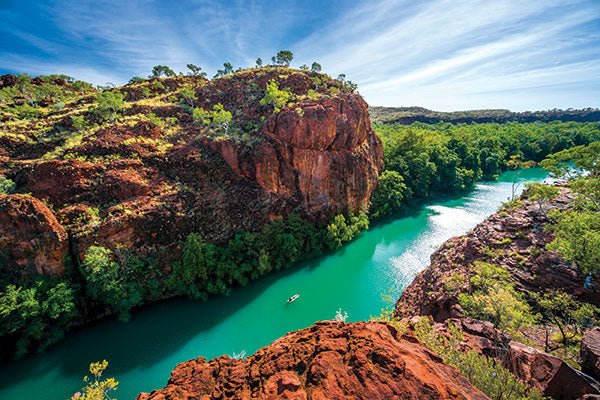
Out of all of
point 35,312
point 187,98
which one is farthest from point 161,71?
point 35,312

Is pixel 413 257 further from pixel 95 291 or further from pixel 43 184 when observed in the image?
pixel 43 184

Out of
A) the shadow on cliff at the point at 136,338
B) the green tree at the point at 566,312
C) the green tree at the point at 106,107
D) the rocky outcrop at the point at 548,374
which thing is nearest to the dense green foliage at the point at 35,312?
the shadow on cliff at the point at 136,338

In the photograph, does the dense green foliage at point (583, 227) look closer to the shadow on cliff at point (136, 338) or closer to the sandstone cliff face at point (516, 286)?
the sandstone cliff face at point (516, 286)

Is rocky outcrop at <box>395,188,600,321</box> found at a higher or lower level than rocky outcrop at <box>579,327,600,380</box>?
lower

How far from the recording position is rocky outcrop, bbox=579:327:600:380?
802 centimetres

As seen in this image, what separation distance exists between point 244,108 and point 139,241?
74.1 ft

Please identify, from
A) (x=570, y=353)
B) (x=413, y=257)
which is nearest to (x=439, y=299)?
(x=570, y=353)

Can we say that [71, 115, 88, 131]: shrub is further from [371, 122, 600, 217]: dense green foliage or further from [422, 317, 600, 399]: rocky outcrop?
[371, 122, 600, 217]: dense green foliage

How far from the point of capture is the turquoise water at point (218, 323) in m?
16.5

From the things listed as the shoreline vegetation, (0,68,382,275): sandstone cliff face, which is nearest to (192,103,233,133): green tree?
the shoreline vegetation

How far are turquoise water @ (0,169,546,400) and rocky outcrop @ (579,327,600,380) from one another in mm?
13263

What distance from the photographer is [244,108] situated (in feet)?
116

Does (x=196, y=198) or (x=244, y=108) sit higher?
(x=244, y=108)

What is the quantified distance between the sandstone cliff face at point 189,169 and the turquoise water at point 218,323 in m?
5.77
